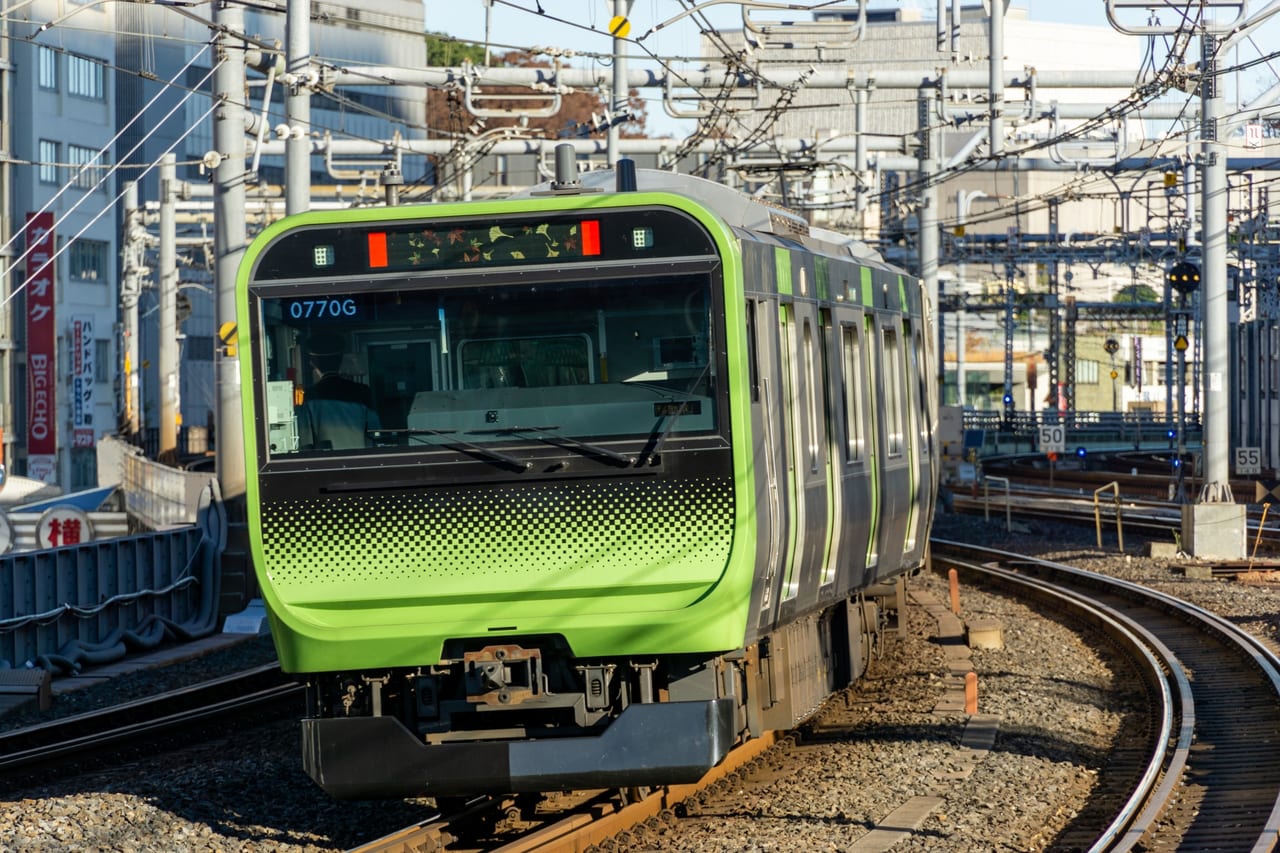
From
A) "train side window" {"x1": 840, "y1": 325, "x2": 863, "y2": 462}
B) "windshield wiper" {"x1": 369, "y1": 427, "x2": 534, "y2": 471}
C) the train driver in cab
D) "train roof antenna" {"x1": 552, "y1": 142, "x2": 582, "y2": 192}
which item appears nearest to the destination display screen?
the train driver in cab

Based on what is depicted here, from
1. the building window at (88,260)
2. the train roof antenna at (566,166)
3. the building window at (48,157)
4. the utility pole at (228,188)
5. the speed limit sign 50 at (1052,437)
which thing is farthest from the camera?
the building window at (88,260)

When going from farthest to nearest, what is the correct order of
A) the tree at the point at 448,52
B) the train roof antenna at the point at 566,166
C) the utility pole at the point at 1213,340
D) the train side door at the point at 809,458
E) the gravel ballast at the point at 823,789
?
the tree at the point at 448,52 < the utility pole at the point at 1213,340 < the train roof antenna at the point at 566,166 < the train side door at the point at 809,458 < the gravel ballast at the point at 823,789

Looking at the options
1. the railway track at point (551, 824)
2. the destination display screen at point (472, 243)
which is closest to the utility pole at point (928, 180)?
the railway track at point (551, 824)

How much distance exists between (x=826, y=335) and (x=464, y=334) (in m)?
2.91

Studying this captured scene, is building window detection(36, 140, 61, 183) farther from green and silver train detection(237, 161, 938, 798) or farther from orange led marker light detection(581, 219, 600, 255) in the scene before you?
orange led marker light detection(581, 219, 600, 255)

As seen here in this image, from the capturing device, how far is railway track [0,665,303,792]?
12.1 metres

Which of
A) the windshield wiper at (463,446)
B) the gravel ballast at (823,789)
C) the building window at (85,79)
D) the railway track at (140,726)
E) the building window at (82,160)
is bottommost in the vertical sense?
the railway track at (140,726)

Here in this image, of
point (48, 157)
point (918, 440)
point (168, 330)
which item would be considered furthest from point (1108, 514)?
point (48, 157)

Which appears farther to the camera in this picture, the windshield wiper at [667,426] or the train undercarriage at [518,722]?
the windshield wiper at [667,426]

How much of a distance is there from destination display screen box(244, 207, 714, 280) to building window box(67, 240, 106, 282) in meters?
50.3

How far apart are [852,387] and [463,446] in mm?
3578

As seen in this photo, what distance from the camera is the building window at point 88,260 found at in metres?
57.3

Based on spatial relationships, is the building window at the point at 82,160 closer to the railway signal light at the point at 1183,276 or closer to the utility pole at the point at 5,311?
the utility pole at the point at 5,311

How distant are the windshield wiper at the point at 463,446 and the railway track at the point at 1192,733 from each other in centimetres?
341
